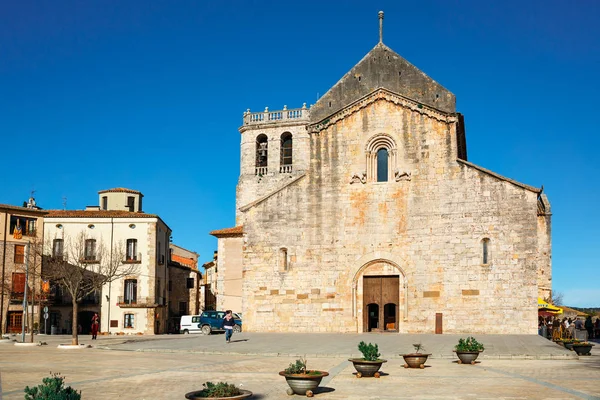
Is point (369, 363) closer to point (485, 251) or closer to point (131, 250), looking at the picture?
point (485, 251)

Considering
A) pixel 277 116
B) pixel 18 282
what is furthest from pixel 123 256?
pixel 277 116

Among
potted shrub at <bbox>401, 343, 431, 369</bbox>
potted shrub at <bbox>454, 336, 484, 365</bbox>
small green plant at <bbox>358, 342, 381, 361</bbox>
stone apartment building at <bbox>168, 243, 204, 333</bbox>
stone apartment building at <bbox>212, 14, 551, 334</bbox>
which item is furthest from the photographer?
stone apartment building at <bbox>168, 243, 204, 333</bbox>

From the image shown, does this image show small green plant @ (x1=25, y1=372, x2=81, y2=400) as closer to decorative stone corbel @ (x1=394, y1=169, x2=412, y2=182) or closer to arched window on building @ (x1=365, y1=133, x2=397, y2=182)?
decorative stone corbel @ (x1=394, y1=169, x2=412, y2=182)

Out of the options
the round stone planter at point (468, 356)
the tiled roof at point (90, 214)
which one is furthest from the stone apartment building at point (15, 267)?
the round stone planter at point (468, 356)

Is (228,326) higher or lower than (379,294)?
lower

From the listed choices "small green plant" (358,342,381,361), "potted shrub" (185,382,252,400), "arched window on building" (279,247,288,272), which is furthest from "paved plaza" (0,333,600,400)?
"arched window on building" (279,247,288,272)

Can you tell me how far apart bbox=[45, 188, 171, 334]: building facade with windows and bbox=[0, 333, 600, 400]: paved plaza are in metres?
19.8

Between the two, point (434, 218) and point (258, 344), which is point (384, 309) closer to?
point (434, 218)

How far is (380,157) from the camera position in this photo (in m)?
37.0

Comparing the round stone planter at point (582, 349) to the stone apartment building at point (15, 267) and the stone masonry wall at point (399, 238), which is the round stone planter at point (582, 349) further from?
the stone apartment building at point (15, 267)

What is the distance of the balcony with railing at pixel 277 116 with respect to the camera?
62.7m

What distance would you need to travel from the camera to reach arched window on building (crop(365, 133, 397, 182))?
120 feet

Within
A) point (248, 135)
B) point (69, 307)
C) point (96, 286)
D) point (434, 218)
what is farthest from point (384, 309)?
point (248, 135)

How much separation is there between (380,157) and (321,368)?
61.7ft
